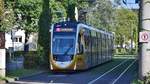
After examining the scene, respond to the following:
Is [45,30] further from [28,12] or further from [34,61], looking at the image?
[28,12]

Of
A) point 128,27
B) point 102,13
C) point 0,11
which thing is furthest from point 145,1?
point 128,27

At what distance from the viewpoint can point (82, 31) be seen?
40.6m

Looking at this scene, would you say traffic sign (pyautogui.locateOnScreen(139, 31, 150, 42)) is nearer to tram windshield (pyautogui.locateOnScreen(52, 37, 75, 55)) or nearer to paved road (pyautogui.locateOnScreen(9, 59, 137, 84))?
paved road (pyautogui.locateOnScreen(9, 59, 137, 84))

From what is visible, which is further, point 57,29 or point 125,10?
point 125,10

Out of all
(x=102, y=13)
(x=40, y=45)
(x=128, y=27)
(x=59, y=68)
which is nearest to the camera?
(x=59, y=68)

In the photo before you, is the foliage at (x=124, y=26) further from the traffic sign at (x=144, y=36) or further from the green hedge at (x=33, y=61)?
the traffic sign at (x=144, y=36)

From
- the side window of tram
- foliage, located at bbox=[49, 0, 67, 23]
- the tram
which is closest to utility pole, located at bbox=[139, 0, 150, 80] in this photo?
the tram

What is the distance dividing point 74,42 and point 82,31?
1.57m

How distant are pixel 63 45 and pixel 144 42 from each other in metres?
22.8

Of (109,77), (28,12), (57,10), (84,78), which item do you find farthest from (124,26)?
(84,78)

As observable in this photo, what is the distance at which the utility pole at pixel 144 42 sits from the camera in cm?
1650

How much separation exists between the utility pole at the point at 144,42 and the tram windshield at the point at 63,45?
2245cm

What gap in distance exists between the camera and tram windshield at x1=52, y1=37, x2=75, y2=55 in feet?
129

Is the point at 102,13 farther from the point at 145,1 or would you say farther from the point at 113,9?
the point at 145,1
